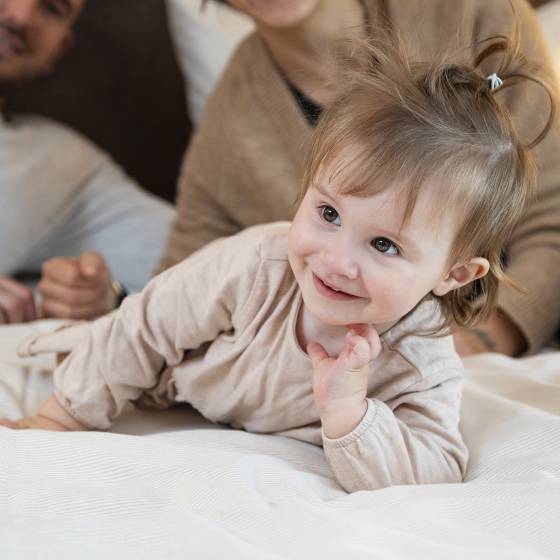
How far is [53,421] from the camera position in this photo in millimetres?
993

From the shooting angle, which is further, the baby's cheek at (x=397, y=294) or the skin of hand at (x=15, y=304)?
the skin of hand at (x=15, y=304)

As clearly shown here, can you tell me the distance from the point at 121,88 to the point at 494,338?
93cm

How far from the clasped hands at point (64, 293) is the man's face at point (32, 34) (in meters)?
0.46

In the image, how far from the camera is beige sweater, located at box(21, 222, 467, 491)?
878 millimetres

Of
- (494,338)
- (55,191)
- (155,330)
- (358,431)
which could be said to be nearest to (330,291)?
(358,431)

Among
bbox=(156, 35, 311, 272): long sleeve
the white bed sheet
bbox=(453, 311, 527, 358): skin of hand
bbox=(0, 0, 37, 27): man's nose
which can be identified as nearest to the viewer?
the white bed sheet

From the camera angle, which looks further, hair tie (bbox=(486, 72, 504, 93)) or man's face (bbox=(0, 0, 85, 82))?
man's face (bbox=(0, 0, 85, 82))

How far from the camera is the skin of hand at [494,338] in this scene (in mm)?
1297

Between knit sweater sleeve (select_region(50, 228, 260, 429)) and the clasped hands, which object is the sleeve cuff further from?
the clasped hands

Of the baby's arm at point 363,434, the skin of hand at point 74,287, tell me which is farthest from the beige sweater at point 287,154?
the baby's arm at point 363,434

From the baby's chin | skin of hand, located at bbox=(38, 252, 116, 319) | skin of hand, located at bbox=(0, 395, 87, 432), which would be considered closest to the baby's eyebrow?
the baby's chin

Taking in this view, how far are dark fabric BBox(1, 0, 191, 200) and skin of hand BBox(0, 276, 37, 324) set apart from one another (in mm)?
461

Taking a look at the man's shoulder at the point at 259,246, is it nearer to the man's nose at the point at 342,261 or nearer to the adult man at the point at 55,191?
the man's nose at the point at 342,261

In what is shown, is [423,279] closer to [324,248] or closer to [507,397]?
[324,248]
